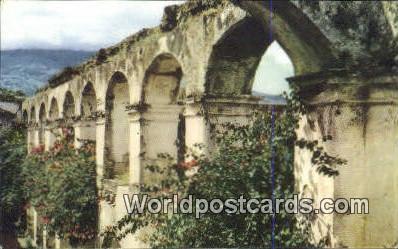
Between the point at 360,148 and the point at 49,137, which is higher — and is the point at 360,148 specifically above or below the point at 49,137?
below

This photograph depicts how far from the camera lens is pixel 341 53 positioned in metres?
3.26

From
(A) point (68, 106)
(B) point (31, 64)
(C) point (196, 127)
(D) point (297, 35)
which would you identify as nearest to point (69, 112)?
(A) point (68, 106)

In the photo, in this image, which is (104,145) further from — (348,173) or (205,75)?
(348,173)

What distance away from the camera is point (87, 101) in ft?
39.2

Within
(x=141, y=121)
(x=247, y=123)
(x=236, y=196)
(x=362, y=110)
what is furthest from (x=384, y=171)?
(x=141, y=121)

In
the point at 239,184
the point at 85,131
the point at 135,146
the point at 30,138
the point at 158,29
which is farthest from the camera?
the point at 30,138

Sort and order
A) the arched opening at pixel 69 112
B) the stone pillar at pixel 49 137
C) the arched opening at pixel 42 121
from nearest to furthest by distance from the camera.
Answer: the arched opening at pixel 69 112
the stone pillar at pixel 49 137
the arched opening at pixel 42 121

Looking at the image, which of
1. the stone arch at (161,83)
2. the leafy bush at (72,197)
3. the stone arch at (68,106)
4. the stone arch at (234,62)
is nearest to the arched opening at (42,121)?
the stone arch at (68,106)

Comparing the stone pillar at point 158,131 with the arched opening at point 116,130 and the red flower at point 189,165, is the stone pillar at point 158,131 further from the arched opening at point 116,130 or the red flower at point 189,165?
the red flower at point 189,165

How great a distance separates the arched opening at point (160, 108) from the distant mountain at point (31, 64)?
2961 mm

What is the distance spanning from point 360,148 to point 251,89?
3016 millimetres

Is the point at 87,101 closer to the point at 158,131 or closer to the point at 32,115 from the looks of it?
the point at 158,131

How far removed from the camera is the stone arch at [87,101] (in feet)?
38.6

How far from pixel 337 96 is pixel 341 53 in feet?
1.11
